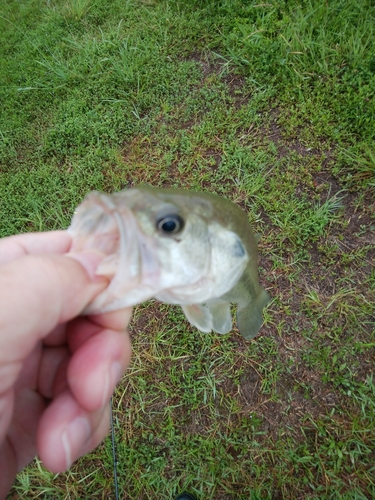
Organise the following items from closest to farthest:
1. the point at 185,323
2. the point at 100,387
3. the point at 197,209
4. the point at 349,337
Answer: the point at 100,387 < the point at 197,209 < the point at 349,337 < the point at 185,323

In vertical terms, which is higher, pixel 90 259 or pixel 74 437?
pixel 90 259

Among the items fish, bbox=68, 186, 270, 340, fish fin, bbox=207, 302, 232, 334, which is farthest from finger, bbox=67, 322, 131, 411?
fish fin, bbox=207, 302, 232, 334

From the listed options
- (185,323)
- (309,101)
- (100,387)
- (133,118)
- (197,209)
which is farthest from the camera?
(133,118)

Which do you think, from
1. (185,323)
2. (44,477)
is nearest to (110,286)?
(185,323)

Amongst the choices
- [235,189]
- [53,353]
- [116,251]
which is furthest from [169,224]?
[235,189]

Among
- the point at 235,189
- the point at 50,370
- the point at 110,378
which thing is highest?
the point at 110,378

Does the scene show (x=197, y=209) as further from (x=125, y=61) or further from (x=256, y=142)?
(x=125, y=61)

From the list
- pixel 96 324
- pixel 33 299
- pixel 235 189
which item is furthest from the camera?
pixel 235 189

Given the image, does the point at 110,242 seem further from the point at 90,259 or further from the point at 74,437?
the point at 74,437
